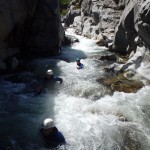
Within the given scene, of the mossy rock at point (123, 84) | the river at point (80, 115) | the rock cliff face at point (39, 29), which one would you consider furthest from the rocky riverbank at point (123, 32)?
the rock cliff face at point (39, 29)

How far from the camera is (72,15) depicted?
179 ft

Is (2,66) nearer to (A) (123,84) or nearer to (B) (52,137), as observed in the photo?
(A) (123,84)

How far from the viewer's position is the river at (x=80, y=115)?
1453 centimetres

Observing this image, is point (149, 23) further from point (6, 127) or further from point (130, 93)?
point (6, 127)

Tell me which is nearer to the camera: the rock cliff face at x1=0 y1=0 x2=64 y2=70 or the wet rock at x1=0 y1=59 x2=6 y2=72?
the wet rock at x1=0 y1=59 x2=6 y2=72

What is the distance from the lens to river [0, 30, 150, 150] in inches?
572

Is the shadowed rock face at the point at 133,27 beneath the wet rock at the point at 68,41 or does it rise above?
above

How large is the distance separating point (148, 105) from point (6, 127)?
8.76 meters

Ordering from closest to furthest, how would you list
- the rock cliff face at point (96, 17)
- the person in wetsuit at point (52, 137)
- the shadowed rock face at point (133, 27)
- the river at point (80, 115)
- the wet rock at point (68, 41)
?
the person in wetsuit at point (52, 137) → the river at point (80, 115) → the shadowed rock face at point (133, 27) → the rock cliff face at point (96, 17) → the wet rock at point (68, 41)

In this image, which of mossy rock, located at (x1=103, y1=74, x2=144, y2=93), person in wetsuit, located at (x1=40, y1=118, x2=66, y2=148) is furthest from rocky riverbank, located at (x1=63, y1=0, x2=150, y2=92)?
person in wetsuit, located at (x1=40, y1=118, x2=66, y2=148)

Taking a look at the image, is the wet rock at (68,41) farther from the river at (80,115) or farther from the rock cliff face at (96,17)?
the river at (80,115)

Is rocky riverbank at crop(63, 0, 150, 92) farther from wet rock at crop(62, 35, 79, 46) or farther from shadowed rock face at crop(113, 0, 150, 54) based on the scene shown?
wet rock at crop(62, 35, 79, 46)

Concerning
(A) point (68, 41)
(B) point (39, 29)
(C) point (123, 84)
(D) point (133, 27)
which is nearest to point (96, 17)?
(A) point (68, 41)

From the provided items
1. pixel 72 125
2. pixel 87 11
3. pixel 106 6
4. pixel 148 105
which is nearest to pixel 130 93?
pixel 148 105
